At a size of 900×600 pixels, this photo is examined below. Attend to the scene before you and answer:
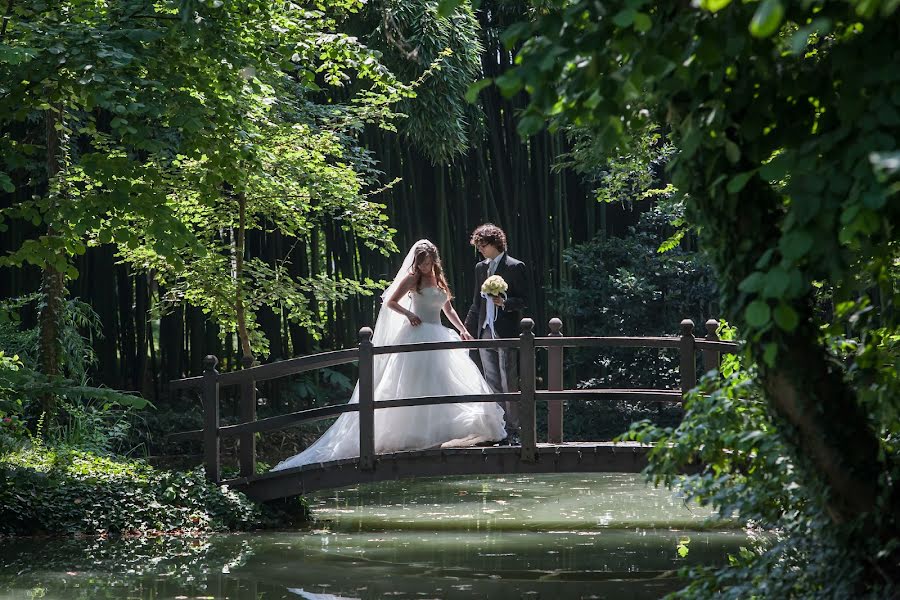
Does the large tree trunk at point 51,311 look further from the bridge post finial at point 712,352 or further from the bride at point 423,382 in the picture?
the bridge post finial at point 712,352

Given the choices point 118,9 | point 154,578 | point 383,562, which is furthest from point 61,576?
point 118,9

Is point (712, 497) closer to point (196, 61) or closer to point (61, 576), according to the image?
point (61, 576)

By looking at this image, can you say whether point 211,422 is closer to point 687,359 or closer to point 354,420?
point 354,420

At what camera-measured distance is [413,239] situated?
1518cm

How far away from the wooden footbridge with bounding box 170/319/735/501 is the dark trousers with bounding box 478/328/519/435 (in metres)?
0.44

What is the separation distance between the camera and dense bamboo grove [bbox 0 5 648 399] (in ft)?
46.0

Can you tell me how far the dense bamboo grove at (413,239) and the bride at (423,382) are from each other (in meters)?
5.15

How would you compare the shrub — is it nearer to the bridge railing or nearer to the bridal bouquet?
the bridge railing

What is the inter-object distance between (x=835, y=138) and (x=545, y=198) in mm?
12938

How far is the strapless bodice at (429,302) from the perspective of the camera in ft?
28.9

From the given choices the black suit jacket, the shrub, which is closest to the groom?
the black suit jacket

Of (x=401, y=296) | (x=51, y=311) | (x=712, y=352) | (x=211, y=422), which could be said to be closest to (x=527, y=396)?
(x=712, y=352)

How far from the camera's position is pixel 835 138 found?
2.74 metres

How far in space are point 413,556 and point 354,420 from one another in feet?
6.00
